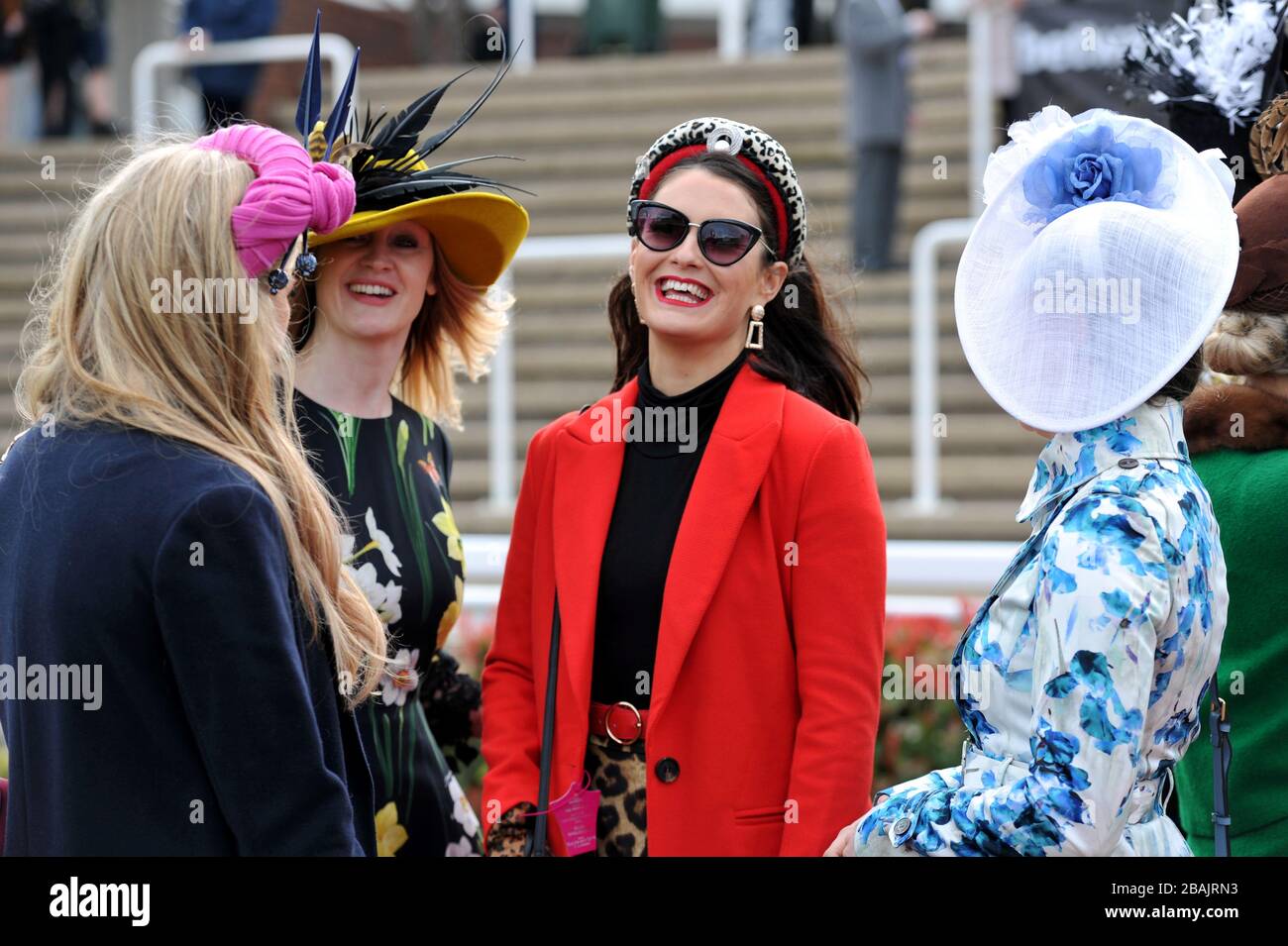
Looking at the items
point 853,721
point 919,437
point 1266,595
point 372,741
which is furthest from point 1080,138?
point 919,437

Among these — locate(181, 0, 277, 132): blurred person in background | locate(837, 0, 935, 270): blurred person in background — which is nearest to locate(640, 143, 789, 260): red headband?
locate(837, 0, 935, 270): blurred person in background

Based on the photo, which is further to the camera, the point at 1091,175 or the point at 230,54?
the point at 230,54

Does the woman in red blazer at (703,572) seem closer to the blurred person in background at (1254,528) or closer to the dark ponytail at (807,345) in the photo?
the dark ponytail at (807,345)

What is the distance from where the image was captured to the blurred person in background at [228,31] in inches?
400

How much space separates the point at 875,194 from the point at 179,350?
6761 mm

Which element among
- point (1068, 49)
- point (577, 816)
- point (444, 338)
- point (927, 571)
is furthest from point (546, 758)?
point (1068, 49)

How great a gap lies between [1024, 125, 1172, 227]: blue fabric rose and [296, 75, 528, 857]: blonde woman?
4.36 feet

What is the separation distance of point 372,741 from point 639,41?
1070 cm

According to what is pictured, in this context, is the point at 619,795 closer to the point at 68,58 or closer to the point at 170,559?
the point at 170,559

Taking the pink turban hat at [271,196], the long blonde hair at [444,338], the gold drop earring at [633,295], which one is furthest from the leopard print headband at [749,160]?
the pink turban hat at [271,196]

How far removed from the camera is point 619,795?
9.46ft

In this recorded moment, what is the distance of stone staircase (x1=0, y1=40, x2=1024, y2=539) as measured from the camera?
830 cm

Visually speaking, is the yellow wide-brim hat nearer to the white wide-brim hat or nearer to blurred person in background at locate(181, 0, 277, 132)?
the white wide-brim hat
